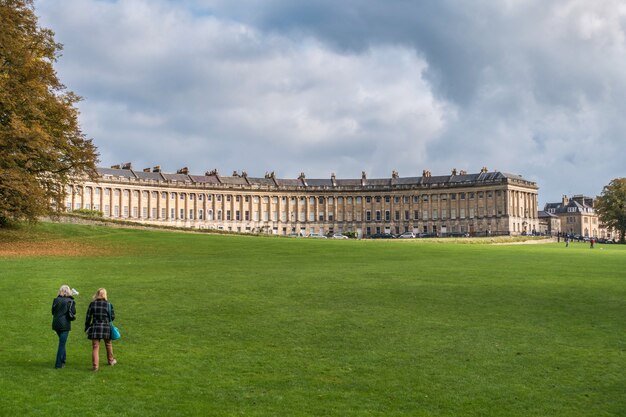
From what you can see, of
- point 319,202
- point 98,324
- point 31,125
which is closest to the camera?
point 98,324

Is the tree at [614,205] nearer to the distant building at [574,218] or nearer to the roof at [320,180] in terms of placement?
the roof at [320,180]

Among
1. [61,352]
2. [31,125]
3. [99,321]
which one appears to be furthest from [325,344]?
[31,125]

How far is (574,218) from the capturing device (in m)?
186

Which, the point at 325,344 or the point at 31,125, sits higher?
the point at 31,125

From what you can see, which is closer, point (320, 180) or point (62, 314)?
point (62, 314)

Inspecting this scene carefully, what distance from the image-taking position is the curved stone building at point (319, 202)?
5428 inches

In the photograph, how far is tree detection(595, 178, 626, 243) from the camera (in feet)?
365

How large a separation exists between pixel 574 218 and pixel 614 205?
7834cm

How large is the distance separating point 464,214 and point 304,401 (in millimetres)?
136413

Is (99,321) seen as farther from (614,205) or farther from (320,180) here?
(320,180)

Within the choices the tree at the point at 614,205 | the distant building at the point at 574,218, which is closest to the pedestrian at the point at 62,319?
the tree at the point at 614,205

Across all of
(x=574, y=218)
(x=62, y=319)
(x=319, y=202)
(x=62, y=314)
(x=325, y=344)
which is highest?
(x=319, y=202)

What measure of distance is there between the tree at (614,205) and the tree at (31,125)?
92.4 metres

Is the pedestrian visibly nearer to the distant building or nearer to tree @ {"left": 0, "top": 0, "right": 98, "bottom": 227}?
tree @ {"left": 0, "top": 0, "right": 98, "bottom": 227}
